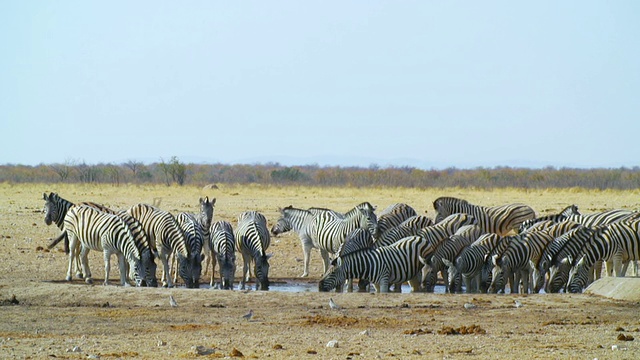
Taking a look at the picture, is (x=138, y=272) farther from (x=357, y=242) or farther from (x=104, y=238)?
(x=357, y=242)

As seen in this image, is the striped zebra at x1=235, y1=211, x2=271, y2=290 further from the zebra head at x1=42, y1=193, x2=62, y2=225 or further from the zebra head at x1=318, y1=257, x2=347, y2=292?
the zebra head at x1=42, y1=193, x2=62, y2=225

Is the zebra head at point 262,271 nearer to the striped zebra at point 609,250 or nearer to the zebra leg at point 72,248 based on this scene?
the zebra leg at point 72,248

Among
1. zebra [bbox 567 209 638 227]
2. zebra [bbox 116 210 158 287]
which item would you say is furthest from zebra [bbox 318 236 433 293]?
zebra [bbox 567 209 638 227]

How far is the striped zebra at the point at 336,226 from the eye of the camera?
17062 mm

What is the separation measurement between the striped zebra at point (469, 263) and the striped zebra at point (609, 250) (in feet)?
3.94

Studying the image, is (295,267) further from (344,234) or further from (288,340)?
(288,340)

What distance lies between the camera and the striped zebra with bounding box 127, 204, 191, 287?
49.2ft

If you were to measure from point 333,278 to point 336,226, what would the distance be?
326 cm

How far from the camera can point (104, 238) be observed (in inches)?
592

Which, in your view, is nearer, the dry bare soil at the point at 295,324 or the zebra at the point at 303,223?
the dry bare soil at the point at 295,324

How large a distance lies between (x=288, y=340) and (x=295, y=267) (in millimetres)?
8650

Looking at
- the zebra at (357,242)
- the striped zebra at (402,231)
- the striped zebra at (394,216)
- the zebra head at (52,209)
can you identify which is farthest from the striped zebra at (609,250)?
the zebra head at (52,209)

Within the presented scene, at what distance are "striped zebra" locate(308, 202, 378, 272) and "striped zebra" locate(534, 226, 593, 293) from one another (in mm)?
3163

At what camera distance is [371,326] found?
1117cm
